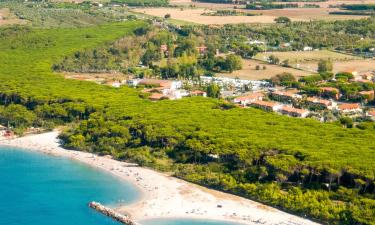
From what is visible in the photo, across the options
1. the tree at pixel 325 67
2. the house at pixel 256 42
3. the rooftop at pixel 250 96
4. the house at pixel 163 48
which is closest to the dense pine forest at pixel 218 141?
the rooftop at pixel 250 96

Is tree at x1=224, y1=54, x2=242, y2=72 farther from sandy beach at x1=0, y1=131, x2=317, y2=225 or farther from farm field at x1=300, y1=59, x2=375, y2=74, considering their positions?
sandy beach at x1=0, y1=131, x2=317, y2=225

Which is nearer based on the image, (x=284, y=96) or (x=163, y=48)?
(x=284, y=96)

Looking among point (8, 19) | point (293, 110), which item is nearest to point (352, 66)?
point (293, 110)

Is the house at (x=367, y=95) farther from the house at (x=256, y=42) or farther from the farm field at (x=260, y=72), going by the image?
the house at (x=256, y=42)

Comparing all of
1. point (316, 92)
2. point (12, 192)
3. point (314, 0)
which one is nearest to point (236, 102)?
point (316, 92)

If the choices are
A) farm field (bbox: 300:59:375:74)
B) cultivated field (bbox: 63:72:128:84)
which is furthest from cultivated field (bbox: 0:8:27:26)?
farm field (bbox: 300:59:375:74)

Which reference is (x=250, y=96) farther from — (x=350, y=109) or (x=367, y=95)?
(x=367, y=95)
